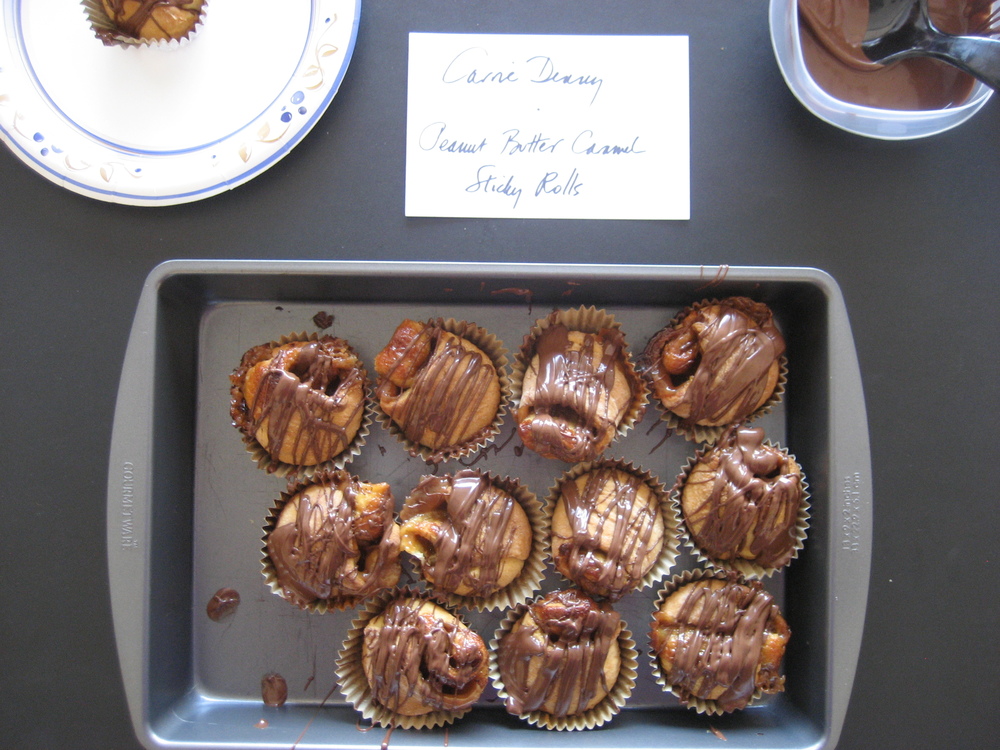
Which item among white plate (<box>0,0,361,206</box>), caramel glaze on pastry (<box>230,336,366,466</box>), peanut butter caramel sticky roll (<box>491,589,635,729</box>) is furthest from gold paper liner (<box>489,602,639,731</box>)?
white plate (<box>0,0,361,206</box>)

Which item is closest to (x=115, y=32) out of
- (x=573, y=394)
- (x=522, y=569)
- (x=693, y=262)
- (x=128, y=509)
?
(x=128, y=509)

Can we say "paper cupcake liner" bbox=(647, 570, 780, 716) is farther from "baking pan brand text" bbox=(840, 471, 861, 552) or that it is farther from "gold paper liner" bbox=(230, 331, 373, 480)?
"gold paper liner" bbox=(230, 331, 373, 480)

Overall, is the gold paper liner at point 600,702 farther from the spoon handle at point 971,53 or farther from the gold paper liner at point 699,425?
the spoon handle at point 971,53

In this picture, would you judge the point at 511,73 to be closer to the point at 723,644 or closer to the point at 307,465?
the point at 307,465

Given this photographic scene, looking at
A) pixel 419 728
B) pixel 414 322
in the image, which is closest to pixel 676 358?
pixel 414 322

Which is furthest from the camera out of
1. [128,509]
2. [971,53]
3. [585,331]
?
[585,331]

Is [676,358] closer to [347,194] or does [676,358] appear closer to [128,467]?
[347,194]

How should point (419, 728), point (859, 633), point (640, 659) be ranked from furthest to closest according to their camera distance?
point (640, 659)
point (419, 728)
point (859, 633)

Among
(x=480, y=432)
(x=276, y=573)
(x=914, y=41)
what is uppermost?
(x=914, y=41)
